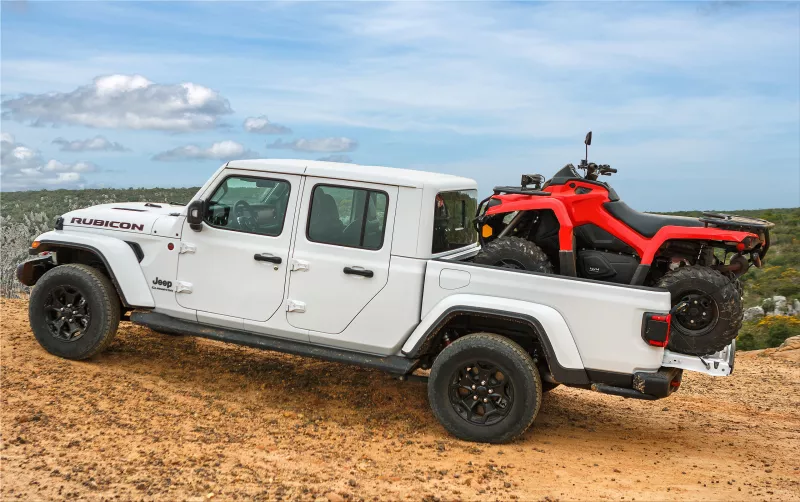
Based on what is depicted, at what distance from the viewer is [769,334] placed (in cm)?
1363

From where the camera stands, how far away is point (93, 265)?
24.8ft

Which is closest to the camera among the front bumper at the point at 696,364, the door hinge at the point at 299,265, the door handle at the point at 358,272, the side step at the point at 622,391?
the side step at the point at 622,391

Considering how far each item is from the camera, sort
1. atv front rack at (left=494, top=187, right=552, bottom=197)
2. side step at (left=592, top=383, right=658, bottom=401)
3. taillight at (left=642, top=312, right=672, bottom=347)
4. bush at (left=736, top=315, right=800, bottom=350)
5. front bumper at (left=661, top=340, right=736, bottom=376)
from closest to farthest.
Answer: taillight at (left=642, top=312, right=672, bottom=347), side step at (left=592, top=383, right=658, bottom=401), front bumper at (left=661, top=340, right=736, bottom=376), atv front rack at (left=494, top=187, right=552, bottom=197), bush at (left=736, top=315, right=800, bottom=350)

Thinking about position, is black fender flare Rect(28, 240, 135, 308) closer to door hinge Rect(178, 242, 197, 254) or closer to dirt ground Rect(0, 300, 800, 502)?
door hinge Rect(178, 242, 197, 254)

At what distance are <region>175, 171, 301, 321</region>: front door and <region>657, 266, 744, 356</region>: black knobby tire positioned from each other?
332 centimetres

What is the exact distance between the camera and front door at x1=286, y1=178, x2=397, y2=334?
6215mm

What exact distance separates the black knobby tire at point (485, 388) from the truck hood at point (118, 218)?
10.0 ft

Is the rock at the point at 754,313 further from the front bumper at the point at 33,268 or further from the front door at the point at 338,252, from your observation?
the front bumper at the point at 33,268

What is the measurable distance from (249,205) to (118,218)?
1.55 m

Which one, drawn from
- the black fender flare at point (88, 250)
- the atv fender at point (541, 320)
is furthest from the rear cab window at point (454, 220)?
the black fender flare at point (88, 250)

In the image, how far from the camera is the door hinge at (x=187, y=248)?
6.87m

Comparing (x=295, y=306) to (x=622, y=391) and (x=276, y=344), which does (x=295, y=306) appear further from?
(x=622, y=391)

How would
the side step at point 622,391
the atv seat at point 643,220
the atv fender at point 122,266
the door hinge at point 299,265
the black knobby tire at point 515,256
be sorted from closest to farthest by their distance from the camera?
the side step at point 622,391 < the door hinge at point 299,265 < the black knobby tire at point 515,256 < the atv seat at point 643,220 < the atv fender at point 122,266

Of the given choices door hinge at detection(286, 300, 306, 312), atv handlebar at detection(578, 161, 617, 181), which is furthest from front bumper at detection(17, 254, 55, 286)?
atv handlebar at detection(578, 161, 617, 181)
